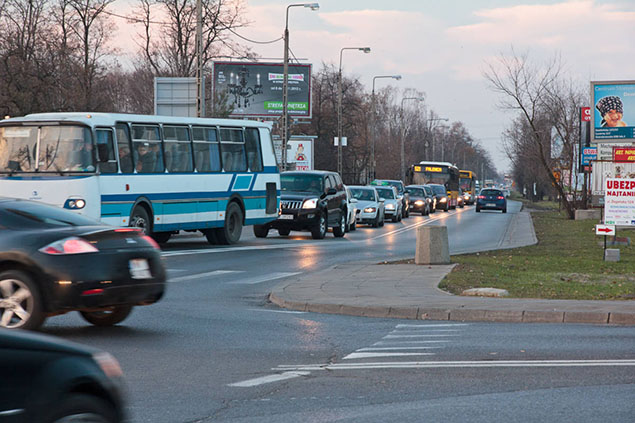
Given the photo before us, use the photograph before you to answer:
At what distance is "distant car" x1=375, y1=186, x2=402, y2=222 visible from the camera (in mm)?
48094

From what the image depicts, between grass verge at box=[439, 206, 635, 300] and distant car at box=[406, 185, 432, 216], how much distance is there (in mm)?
32448

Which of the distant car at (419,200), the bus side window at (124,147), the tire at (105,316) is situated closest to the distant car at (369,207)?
the distant car at (419,200)

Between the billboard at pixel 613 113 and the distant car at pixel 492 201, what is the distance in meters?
31.7

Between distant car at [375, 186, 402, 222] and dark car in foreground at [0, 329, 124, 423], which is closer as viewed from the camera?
dark car in foreground at [0, 329, 124, 423]

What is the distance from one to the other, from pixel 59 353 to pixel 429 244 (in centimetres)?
1583

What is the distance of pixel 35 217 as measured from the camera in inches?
398

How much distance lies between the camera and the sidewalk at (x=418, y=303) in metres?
12.5

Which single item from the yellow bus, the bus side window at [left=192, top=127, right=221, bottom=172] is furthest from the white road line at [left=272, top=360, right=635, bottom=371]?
the yellow bus

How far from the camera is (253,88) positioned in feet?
211

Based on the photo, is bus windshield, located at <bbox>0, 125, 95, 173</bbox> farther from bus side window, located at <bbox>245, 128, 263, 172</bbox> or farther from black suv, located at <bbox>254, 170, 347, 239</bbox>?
black suv, located at <bbox>254, 170, 347, 239</bbox>

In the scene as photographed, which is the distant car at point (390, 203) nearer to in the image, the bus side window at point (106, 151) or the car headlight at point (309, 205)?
the car headlight at point (309, 205)

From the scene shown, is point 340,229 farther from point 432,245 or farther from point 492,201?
point 492,201

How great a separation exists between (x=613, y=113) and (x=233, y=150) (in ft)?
52.0

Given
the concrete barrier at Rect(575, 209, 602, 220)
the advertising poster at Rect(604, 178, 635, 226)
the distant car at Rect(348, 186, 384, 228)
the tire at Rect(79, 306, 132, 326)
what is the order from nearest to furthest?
the tire at Rect(79, 306, 132, 326) → the advertising poster at Rect(604, 178, 635, 226) → the distant car at Rect(348, 186, 384, 228) → the concrete barrier at Rect(575, 209, 602, 220)
